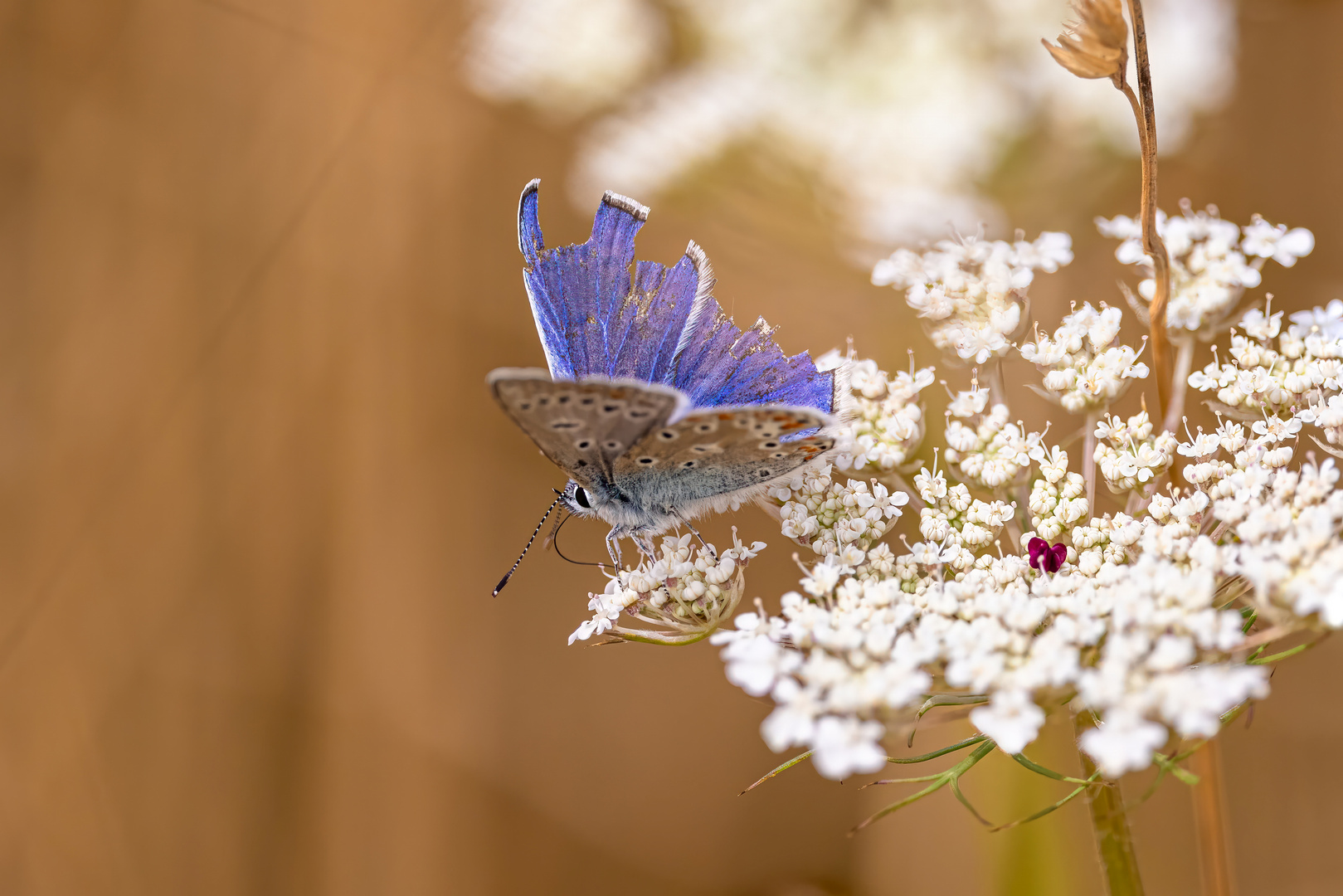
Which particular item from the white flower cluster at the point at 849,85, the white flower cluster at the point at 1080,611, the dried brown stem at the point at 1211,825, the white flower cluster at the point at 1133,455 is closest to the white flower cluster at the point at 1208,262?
the white flower cluster at the point at 1080,611

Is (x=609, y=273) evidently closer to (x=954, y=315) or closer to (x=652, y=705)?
(x=954, y=315)


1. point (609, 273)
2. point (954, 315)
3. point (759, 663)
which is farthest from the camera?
point (954, 315)

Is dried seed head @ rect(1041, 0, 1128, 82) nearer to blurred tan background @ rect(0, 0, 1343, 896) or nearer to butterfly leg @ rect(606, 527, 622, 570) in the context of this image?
butterfly leg @ rect(606, 527, 622, 570)

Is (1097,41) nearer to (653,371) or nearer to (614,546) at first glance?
(653,371)

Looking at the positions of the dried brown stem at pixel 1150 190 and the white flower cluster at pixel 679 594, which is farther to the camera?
the white flower cluster at pixel 679 594

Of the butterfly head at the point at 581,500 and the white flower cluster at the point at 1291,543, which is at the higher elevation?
the butterfly head at the point at 581,500

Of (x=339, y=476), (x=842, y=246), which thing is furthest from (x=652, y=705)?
(x=842, y=246)

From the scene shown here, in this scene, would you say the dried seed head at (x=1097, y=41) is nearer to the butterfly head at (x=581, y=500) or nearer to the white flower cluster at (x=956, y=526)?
the white flower cluster at (x=956, y=526)
